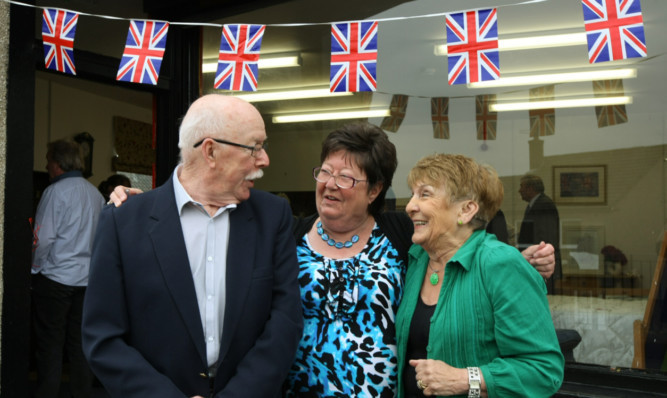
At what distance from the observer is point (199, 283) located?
2.03 metres

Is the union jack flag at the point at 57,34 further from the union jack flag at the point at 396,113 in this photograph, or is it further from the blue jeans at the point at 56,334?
the union jack flag at the point at 396,113

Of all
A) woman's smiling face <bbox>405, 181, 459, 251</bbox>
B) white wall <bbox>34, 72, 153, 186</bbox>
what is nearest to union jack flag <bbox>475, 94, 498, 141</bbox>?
woman's smiling face <bbox>405, 181, 459, 251</bbox>

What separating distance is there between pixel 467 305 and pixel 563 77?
3109 mm

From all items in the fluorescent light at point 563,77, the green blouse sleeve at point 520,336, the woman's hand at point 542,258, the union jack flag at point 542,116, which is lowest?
the green blouse sleeve at point 520,336

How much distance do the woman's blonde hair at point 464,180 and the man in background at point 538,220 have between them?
2434 mm

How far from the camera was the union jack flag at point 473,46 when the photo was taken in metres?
3.32

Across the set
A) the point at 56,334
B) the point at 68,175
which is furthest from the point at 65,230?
the point at 56,334

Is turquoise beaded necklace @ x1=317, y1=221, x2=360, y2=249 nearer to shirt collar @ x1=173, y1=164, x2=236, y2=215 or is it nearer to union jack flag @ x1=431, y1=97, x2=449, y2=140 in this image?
shirt collar @ x1=173, y1=164, x2=236, y2=215

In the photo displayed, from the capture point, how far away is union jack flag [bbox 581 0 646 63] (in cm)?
294

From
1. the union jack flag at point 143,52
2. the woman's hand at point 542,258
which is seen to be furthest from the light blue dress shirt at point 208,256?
the union jack flag at point 143,52

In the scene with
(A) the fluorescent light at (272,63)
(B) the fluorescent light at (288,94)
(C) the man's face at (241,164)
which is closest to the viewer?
(C) the man's face at (241,164)

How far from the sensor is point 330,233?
2469 mm

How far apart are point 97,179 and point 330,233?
270 inches

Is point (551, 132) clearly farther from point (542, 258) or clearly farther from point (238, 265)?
point (238, 265)
